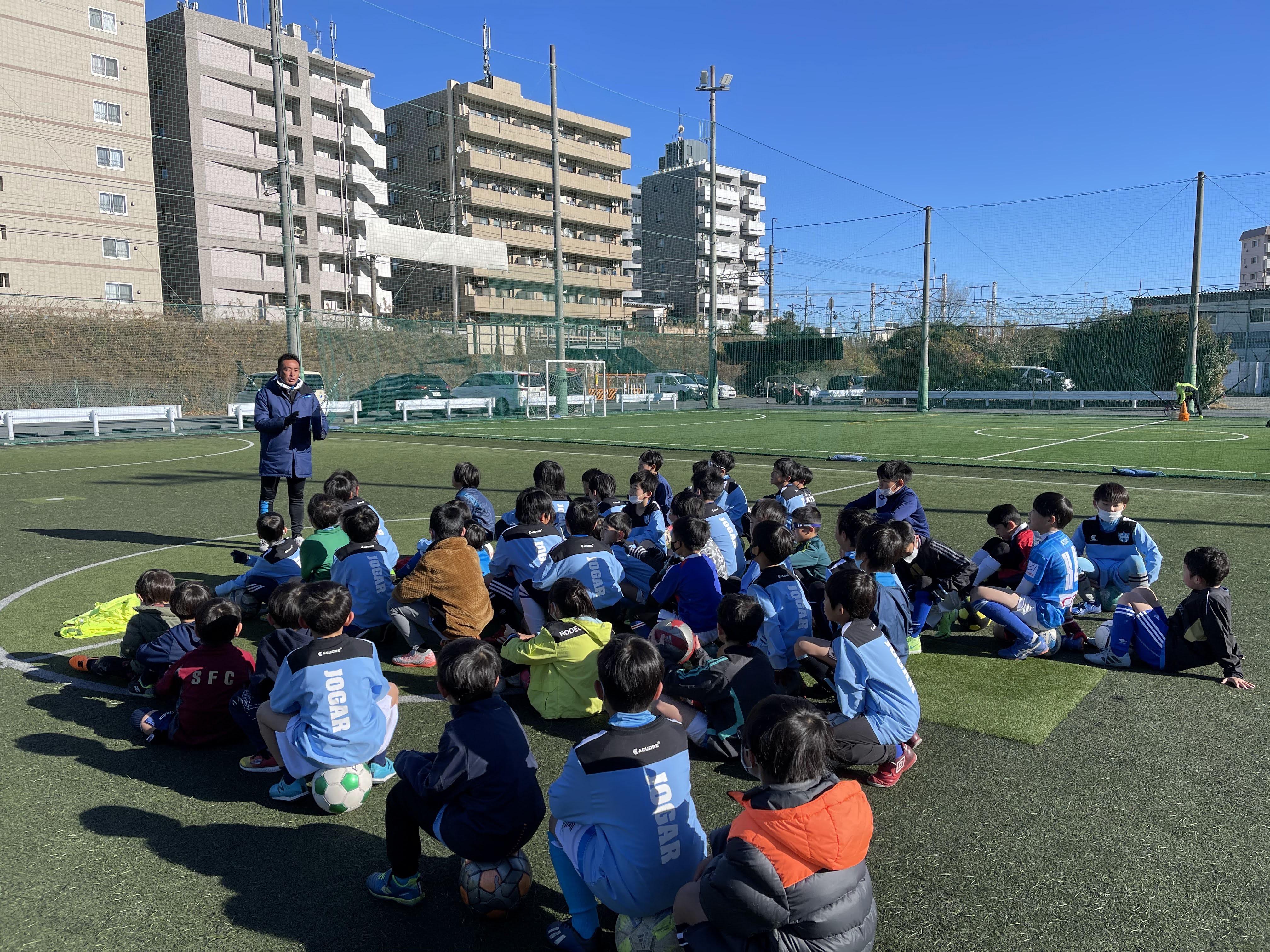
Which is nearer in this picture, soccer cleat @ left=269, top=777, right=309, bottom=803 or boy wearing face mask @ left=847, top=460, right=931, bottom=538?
soccer cleat @ left=269, top=777, right=309, bottom=803

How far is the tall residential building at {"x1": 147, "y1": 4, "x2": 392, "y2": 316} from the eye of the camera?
45.1 metres

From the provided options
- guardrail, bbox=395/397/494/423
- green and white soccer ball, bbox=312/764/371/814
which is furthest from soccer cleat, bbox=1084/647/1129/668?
guardrail, bbox=395/397/494/423

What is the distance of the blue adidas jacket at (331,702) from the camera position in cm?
337

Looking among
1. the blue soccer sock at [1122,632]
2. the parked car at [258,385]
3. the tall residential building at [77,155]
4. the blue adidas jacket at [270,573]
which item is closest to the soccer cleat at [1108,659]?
the blue soccer sock at [1122,632]

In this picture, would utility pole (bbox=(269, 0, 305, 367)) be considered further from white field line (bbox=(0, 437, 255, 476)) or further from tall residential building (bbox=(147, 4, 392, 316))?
tall residential building (bbox=(147, 4, 392, 316))

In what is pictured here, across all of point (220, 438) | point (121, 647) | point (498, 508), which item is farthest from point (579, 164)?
point (121, 647)

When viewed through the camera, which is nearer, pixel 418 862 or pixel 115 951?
pixel 115 951

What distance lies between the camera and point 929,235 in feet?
112

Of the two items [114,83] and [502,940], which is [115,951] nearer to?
[502,940]

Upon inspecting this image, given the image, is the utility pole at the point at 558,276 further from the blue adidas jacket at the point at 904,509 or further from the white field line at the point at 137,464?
the blue adidas jacket at the point at 904,509

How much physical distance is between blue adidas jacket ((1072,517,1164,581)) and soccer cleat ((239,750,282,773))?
5.23 m

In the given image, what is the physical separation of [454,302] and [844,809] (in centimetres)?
5666

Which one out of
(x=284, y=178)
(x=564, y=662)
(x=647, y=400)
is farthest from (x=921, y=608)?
(x=647, y=400)

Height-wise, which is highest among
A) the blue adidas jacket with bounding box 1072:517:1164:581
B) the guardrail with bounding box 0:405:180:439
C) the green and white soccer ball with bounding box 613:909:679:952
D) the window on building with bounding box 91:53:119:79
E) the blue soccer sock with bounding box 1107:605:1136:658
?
the window on building with bounding box 91:53:119:79
